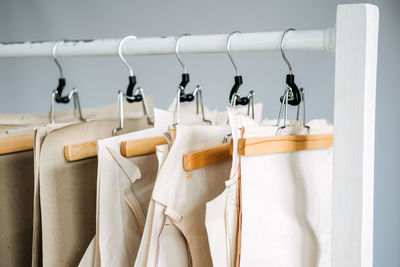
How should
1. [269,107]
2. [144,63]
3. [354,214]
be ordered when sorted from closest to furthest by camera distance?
[354,214] → [269,107] → [144,63]

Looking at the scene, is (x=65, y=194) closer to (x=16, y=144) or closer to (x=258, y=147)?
(x=16, y=144)

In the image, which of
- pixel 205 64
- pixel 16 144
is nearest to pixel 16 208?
pixel 16 144

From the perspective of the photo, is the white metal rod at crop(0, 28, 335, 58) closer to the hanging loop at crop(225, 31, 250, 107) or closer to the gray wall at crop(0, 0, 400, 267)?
the hanging loop at crop(225, 31, 250, 107)

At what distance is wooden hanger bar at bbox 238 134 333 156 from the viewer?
1.85 feet

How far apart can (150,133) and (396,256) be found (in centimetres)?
139

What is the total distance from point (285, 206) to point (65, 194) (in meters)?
0.36

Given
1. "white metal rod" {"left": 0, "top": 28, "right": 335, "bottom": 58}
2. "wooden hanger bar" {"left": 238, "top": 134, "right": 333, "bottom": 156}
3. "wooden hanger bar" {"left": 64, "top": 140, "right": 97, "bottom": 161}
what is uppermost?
"white metal rod" {"left": 0, "top": 28, "right": 335, "bottom": 58}

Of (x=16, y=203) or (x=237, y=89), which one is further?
(x=16, y=203)

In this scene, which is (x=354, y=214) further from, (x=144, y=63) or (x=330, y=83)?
(x=144, y=63)

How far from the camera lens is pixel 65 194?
2.47 feet

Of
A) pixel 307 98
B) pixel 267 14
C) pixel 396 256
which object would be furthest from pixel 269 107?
pixel 396 256

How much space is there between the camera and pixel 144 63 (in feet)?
6.60

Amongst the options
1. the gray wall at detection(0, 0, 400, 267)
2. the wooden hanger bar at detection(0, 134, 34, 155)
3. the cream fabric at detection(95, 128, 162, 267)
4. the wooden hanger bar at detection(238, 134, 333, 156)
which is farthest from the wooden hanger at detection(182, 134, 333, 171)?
the gray wall at detection(0, 0, 400, 267)

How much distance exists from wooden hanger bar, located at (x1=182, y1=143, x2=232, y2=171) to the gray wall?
1144 millimetres
